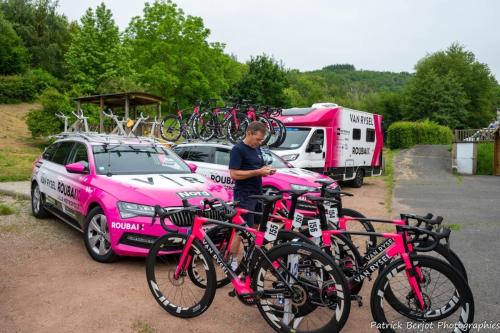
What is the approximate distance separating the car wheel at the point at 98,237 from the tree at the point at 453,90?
5733 centimetres

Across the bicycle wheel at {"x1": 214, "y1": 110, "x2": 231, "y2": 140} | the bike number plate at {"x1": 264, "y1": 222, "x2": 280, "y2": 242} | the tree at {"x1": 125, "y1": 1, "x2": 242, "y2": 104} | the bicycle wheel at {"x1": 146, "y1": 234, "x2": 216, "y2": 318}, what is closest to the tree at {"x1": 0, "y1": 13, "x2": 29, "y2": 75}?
the tree at {"x1": 125, "y1": 1, "x2": 242, "y2": 104}

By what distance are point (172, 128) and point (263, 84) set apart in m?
28.1

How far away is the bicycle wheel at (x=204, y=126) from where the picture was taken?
38.1ft

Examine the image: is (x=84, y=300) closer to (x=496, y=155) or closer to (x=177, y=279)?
(x=177, y=279)

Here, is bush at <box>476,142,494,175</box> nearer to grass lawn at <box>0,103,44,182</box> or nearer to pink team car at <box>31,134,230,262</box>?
pink team car at <box>31,134,230,262</box>

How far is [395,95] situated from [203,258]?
6860 cm

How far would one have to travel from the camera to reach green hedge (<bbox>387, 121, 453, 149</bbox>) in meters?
37.1

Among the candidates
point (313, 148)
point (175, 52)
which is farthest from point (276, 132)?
point (175, 52)

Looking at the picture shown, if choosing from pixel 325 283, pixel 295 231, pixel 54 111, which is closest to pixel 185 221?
pixel 295 231

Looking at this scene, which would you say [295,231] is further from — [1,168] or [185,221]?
[1,168]

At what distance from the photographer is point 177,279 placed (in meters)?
4.11

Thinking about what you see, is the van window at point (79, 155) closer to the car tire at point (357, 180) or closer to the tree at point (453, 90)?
the car tire at point (357, 180)

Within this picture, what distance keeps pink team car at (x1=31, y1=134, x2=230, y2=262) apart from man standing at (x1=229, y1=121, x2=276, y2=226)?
44 cm

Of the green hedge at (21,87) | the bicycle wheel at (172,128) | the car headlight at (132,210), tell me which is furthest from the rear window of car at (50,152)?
the green hedge at (21,87)
